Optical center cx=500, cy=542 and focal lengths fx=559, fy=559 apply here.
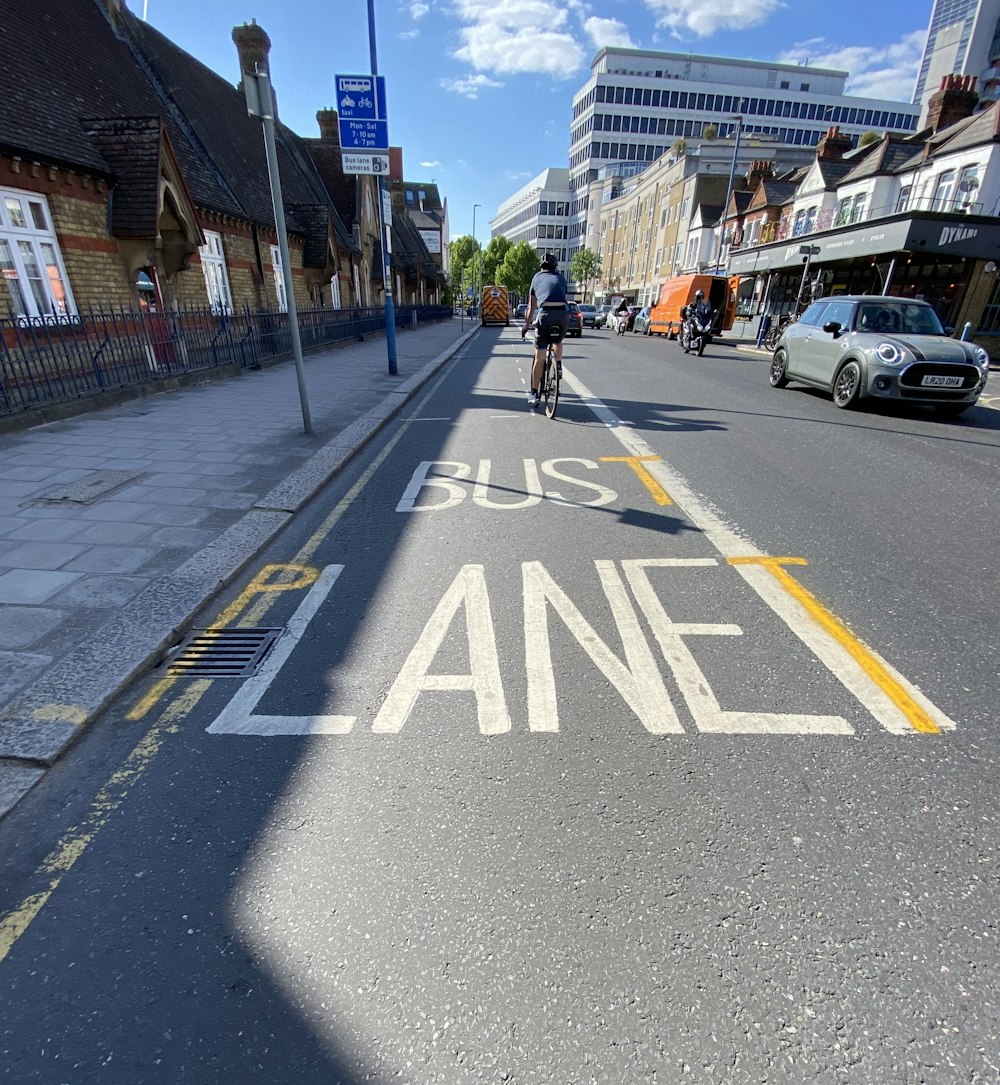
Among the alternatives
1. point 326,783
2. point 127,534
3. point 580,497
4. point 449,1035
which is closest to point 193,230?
point 127,534

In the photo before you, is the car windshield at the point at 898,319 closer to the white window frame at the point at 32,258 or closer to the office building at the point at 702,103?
the white window frame at the point at 32,258

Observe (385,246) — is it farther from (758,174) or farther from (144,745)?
(758,174)

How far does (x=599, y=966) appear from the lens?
5.11ft

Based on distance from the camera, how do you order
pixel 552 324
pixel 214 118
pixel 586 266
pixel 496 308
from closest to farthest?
pixel 552 324
pixel 214 118
pixel 496 308
pixel 586 266

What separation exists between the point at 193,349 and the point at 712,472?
1122 cm

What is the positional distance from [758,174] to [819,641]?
46149 mm

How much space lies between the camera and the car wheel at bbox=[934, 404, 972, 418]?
8766 millimetres

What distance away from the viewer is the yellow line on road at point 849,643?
2.47 meters

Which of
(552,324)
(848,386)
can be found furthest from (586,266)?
(552,324)

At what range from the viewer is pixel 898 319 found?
914cm

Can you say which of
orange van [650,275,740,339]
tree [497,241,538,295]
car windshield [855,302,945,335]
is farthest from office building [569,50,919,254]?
car windshield [855,302,945,335]

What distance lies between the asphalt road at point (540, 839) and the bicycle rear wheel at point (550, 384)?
16.4ft

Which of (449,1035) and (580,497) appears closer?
(449,1035)

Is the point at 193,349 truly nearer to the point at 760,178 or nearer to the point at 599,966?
the point at 599,966
